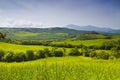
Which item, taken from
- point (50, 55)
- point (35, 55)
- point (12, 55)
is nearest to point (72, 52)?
point (50, 55)

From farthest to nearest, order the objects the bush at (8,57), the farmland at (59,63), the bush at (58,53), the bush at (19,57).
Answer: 1. the bush at (58,53)
2. the bush at (19,57)
3. the bush at (8,57)
4. the farmland at (59,63)

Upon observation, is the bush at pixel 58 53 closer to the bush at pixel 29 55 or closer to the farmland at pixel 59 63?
the farmland at pixel 59 63

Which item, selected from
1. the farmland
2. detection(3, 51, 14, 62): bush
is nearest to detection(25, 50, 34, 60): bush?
the farmland

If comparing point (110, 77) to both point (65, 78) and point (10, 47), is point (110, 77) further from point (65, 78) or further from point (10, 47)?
point (10, 47)

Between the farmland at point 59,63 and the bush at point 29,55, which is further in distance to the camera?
the bush at point 29,55

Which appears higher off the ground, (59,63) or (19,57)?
(59,63)

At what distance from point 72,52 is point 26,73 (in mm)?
117416

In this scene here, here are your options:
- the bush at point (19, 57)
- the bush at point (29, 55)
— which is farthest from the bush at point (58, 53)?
the bush at point (19, 57)

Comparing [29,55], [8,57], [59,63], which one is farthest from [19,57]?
[59,63]

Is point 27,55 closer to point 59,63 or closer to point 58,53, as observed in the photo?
point 58,53

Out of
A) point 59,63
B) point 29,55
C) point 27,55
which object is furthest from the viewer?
point 27,55

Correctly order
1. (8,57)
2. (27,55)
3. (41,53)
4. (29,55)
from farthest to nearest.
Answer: (41,53), (27,55), (29,55), (8,57)

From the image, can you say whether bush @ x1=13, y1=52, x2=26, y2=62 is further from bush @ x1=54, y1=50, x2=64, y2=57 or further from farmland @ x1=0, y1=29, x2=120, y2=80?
bush @ x1=54, y1=50, x2=64, y2=57

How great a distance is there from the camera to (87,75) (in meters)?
11.6
